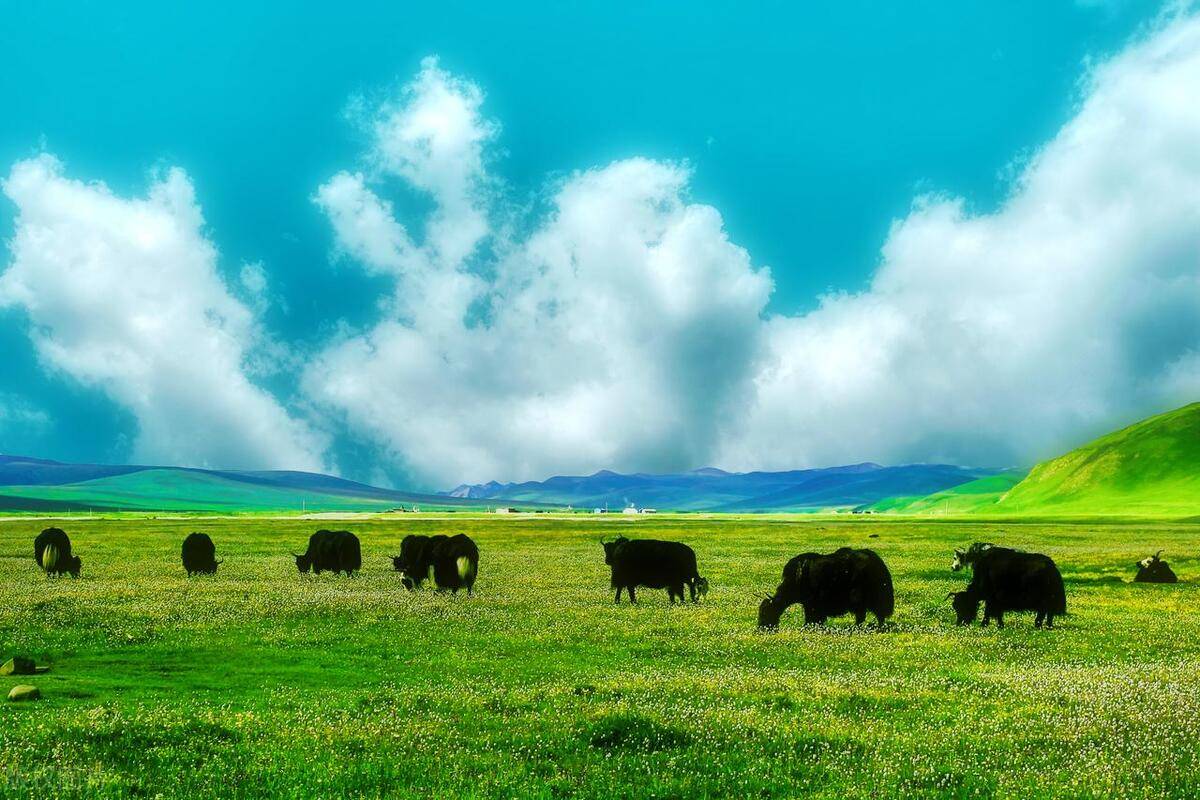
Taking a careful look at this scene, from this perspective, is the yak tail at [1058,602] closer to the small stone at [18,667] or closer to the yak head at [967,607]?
the yak head at [967,607]

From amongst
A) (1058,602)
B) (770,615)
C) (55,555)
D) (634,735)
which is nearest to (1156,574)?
(1058,602)

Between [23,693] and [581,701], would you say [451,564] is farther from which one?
[581,701]

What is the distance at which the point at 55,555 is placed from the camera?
42938mm

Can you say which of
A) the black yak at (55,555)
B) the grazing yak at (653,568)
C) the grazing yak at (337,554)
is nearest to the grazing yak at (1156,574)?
the grazing yak at (653,568)

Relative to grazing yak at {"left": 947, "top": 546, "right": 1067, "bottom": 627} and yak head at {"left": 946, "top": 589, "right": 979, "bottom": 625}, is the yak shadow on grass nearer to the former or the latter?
grazing yak at {"left": 947, "top": 546, "right": 1067, "bottom": 627}

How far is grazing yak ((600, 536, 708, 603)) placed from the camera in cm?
3178

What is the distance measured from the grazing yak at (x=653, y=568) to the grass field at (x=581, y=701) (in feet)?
3.05

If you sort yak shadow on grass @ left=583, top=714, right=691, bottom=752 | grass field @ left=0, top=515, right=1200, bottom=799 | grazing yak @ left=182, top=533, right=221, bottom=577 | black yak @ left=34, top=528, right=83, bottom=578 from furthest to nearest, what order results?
grazing yak @ left=182, top=533, right=221, bottom=577 → black yak @ left=34, top=528, right=83, bottom=578 → yak shadow on grass @ left=583, top=714, right=691, bottom=752 → grass field @ left=0, top=515, right=1200, bottom=799

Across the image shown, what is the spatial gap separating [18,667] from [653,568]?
19328 millimetres

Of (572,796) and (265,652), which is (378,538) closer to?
(265,652)

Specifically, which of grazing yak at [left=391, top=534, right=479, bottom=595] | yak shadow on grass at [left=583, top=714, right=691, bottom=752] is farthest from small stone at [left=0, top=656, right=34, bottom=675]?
grazing yak at [left=391, top=534, right=479, bottom=595]

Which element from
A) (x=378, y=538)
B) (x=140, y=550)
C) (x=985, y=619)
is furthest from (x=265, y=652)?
(x=378, y=538)

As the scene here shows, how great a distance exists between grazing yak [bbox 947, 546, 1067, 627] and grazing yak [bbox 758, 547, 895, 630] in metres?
3.29

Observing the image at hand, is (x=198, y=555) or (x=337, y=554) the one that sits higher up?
(x=198, y=555)
